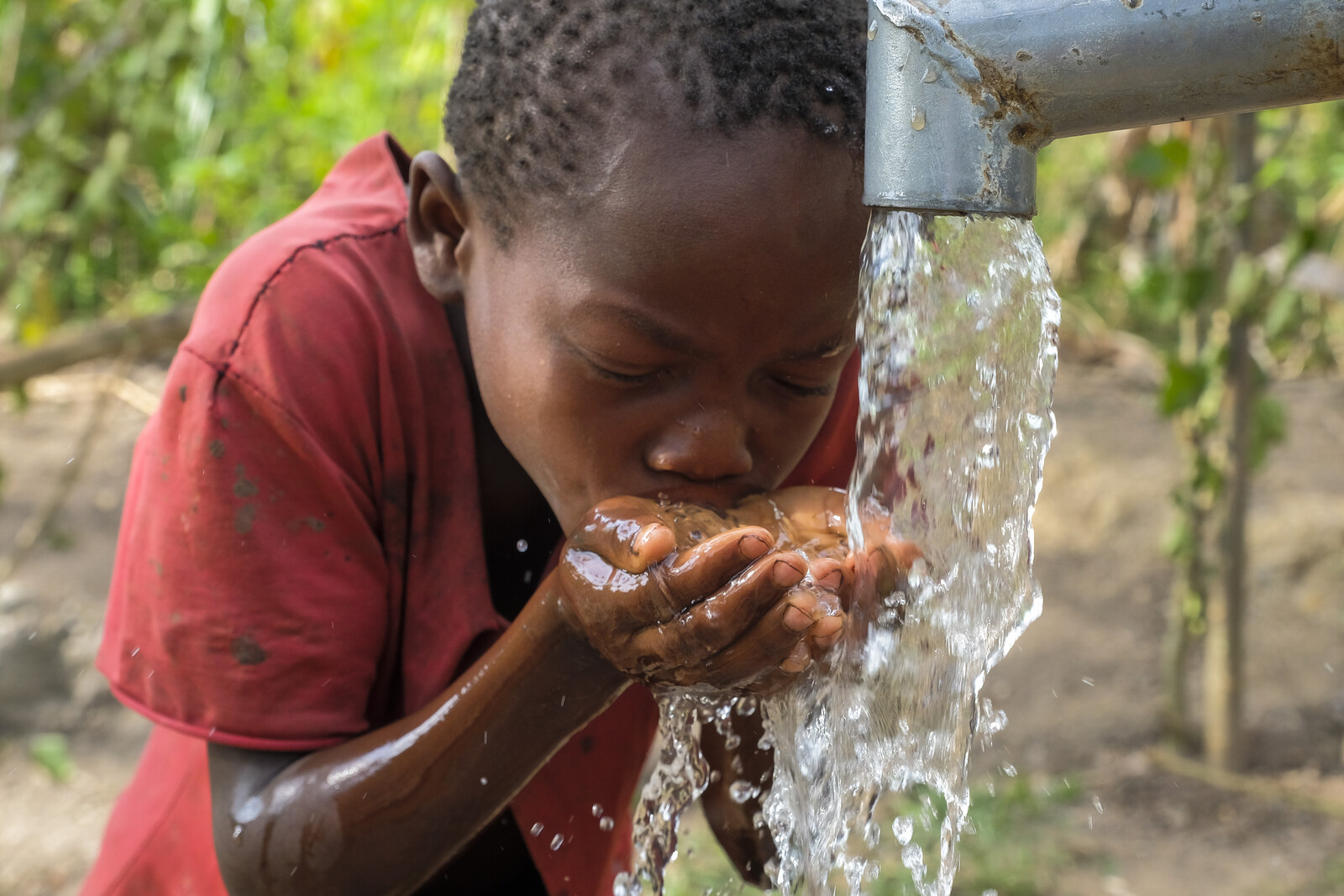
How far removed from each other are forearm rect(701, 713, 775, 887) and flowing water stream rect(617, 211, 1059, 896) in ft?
0.46

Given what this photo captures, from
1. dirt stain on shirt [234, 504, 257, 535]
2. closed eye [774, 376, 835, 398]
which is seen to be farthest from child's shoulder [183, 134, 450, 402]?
closed eye [774, 376, 835, 398]

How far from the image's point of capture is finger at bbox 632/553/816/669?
1.01m

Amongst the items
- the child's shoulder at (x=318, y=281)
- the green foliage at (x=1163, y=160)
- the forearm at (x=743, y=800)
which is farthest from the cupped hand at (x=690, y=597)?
the green foliage at (x=1163, y=160)

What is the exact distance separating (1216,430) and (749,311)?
7.90 ft

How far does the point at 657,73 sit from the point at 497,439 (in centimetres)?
47

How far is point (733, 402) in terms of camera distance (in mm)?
1150

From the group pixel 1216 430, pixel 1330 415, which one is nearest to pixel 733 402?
pixel 1216 430

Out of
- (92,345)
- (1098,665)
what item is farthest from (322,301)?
(1098,665)

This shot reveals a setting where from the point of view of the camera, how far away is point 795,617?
3.36ft

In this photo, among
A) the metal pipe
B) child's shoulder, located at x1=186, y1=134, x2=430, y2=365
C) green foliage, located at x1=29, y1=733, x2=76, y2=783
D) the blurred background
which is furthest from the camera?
green foliage, located at x1=29, y1=733, x2=76, y2=783

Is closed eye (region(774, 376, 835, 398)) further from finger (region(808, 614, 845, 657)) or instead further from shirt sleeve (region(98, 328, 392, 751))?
shirt sleeve (region(98, 328, 392, 751))

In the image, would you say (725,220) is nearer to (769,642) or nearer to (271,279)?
(769,642)

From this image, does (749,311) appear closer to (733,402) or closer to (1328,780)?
(733,402)

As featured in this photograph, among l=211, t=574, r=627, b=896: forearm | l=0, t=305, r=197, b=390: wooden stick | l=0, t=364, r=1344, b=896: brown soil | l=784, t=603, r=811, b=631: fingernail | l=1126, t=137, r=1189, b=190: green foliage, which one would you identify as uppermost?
l=1126, t=137, r=1189, b=190: green foliage
